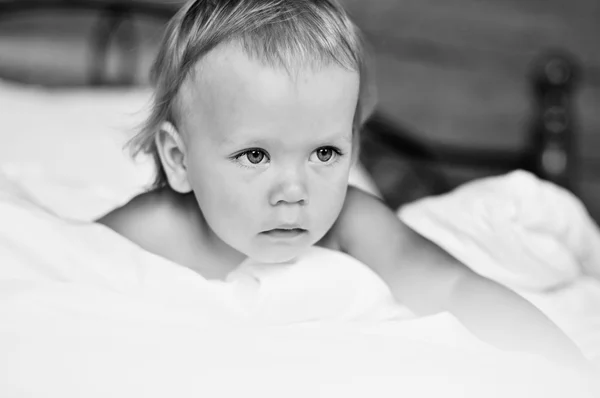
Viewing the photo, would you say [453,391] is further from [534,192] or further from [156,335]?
[534,192]

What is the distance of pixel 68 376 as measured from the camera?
0.68 meters

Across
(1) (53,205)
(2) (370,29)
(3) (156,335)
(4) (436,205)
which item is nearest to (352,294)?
(3) (156,335)

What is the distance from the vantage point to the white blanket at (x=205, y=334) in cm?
68

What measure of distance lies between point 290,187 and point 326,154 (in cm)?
7

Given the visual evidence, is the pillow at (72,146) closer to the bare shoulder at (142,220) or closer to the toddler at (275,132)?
the bare shoulder at (142,220)

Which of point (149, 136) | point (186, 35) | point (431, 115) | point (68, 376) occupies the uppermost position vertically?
point (186, 35)

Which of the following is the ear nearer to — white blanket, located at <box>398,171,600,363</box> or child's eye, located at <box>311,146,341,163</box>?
child's eye, located at <box>311,146,341,163</box>

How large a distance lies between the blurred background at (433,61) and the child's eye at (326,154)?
58.4 inches

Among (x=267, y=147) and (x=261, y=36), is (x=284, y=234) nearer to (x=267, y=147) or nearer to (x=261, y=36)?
(x=267, y=147)

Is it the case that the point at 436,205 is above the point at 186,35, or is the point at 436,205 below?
below

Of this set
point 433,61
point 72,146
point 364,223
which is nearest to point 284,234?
point 364,223

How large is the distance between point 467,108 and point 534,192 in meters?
1.48

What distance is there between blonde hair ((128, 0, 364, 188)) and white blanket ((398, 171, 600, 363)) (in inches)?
18.1

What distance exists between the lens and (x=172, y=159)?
0.95 meters
